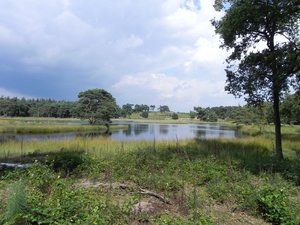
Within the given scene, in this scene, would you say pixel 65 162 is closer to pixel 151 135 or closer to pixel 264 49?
pixel 264 49

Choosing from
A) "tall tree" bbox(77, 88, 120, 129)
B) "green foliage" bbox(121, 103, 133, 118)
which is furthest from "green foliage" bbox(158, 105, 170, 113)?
"tall tree" bbox(77, 88, 120, 129)

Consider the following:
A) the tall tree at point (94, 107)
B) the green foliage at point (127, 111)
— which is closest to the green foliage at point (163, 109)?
the green foliage at point (127, 111)

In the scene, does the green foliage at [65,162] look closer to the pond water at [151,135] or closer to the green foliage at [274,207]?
the pond water at [151,135]

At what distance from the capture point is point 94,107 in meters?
46.5

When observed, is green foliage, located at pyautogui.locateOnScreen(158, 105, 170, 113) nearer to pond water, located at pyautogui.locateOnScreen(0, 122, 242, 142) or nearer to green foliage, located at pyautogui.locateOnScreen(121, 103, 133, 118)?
green foliage, located at pyautogui.locateOnScreen(121, 103, 133, 118)

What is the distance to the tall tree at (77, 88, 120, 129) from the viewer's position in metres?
44.8

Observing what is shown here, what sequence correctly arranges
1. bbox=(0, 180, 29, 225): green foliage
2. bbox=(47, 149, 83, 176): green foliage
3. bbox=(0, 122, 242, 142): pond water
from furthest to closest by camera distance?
bbox=(0, 122, 242, 142): pond water → bbox=(47, 149, 83, 176): green foliage → bbox=(0, 180, 29, 225): green foliage

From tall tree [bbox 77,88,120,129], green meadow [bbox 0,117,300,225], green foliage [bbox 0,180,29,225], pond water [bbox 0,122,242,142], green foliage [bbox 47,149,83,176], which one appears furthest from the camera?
tall tree [bbox 77,88,120,129]

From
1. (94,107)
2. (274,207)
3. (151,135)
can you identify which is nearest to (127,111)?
(94,107)

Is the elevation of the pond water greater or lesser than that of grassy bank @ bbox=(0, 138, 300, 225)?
lesser

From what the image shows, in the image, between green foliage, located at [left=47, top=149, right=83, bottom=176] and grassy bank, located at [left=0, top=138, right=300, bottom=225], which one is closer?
grassy bank, located at [left=0, top=138, right=300, bottom=225]

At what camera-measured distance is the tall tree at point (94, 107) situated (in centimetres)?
4475

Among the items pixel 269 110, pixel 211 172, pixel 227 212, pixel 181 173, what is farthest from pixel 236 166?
pixel 269 110

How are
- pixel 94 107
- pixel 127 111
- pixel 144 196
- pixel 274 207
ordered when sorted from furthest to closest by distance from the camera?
pixel 127 111 → pixel 94 107 → pixel 144 196 → pixel 274 207
